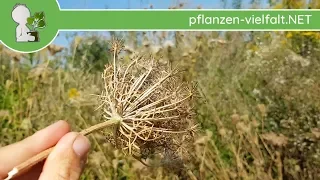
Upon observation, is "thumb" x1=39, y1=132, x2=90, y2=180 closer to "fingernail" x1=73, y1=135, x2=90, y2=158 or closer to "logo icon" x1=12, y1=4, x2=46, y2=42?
"fingernail" x1=73, y1=135, x2=90, y2=158

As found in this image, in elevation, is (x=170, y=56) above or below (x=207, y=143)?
above

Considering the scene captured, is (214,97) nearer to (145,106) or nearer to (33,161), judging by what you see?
(145,106)

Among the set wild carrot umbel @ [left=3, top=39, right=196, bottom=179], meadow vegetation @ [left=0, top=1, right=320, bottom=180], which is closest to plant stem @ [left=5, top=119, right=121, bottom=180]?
wild carrot umbel @ [left=3, top=39, right=196, bottom=179]

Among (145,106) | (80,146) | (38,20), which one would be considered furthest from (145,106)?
(38,20)

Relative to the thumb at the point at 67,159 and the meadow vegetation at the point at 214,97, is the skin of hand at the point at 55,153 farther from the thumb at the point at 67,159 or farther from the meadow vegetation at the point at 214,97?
the meadow vegetation at the point at 214,97

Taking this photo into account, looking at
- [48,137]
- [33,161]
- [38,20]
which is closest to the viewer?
[33,161]

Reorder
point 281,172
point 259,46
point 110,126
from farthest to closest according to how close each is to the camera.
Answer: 1. point 259,46
2. point 281,172
3. point 110,126

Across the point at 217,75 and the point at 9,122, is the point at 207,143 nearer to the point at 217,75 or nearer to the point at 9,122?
the point at 217,75

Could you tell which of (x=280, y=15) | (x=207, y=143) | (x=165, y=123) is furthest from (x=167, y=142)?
(x=280, y=15)
